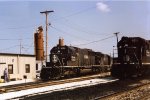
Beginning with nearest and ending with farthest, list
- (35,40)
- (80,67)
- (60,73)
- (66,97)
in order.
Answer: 1. (66,97)
2. (60,73)
3. (80,67)
4. (35,40)

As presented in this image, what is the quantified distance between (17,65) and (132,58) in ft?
52.6

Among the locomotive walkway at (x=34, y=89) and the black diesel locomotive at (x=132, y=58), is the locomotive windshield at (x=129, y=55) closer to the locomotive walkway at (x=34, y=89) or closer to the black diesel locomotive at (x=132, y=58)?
the black diesel locomotive at (x=132, y=58)

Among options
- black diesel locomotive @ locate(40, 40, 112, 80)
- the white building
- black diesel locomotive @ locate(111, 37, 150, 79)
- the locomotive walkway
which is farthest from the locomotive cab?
the white building

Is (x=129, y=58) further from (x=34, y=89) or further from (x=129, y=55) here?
(x=34, y=89)

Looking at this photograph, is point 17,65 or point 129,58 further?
point 17,65

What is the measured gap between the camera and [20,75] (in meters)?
37.3

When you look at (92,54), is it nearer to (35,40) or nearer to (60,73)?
(60,73)

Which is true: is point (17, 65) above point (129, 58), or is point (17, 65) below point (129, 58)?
below

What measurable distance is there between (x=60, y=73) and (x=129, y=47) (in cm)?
804

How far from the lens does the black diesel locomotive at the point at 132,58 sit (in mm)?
25891

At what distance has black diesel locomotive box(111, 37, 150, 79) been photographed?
25.9 metres

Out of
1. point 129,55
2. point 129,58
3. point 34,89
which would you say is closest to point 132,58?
point 129,58

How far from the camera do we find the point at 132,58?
26.7 meters

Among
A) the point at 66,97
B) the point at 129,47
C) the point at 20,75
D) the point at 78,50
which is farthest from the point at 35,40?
the point at 66,97
